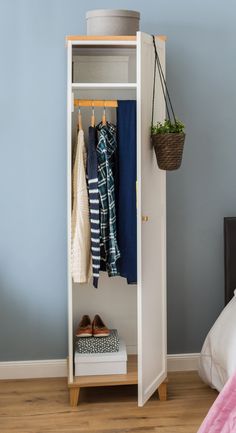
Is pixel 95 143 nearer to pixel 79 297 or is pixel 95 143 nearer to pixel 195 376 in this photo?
pixel 79 297

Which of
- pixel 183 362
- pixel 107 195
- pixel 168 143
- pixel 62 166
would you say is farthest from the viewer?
pixel 183 362

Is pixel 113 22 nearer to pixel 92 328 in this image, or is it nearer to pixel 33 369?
pixel 92 328

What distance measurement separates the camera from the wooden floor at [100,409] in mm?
3385

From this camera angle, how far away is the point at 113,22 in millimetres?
3547

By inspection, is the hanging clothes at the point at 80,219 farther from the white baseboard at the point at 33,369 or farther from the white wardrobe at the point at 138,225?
the white baseboard at the point at 33,369

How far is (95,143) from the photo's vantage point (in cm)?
360

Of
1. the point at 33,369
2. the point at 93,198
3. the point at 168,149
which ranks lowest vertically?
the point at 33,369

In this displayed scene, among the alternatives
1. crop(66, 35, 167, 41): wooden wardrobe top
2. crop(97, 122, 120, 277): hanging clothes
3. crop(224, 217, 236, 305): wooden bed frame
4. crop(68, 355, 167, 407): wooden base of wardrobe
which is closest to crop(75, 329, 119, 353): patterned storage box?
crop(68, 355, 167, 407): wooden base of wardrobe

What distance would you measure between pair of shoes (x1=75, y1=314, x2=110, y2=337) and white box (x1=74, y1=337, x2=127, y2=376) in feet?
0.36

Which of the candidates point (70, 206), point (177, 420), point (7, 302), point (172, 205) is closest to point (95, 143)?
point (70, 206)

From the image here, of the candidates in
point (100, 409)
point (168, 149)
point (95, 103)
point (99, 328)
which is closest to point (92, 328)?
point (99, 328)

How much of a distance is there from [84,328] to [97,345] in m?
0.12

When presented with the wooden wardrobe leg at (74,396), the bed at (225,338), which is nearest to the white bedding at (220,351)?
the bed at (225,338)

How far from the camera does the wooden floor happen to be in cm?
338
